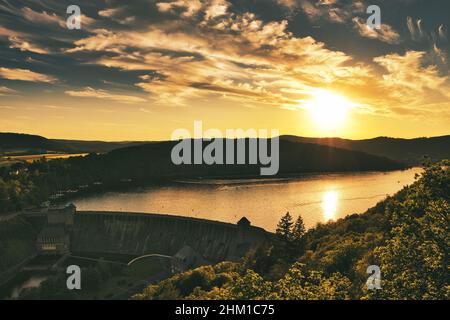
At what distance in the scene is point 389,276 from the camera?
21.2m

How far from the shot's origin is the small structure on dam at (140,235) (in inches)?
3450

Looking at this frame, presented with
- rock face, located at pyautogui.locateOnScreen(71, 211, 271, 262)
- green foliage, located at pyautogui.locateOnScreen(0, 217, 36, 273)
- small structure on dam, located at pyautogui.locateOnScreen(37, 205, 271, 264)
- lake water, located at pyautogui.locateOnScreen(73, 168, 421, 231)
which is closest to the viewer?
rock face, located at pyautogui.locateOnScreen(71, 211, 271, 262)

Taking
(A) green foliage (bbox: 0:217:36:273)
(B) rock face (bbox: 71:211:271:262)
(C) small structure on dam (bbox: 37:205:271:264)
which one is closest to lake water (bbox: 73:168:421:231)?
(B) rock face (bbox: 71:211:271:262)

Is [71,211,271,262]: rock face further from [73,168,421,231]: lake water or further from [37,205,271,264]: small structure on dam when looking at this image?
[73,168,421,231]: lake water

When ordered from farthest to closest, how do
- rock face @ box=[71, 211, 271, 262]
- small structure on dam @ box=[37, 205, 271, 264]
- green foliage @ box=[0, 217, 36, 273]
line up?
green foliage @ box=[0, 217, 36, 273] → small structure on dam @ box=[37, 205, 271, 264] → rock face @ box=[71, 211, 271, 262]

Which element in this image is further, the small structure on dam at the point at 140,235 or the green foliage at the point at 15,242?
the green foliage at the point at 15,242

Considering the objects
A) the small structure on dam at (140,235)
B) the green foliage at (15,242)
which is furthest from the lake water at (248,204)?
the green foliage at (15,242)

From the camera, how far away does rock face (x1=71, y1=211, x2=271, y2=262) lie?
84650 mm

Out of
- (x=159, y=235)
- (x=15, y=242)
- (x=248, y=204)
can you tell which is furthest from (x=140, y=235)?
(x=248, y=204)

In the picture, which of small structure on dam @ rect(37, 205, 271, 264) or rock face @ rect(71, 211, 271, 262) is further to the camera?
small structure on dam @ rect(37, 205, 271, 264)

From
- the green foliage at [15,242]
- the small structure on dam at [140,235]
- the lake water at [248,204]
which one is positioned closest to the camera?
the small structure on dam at [140,235]

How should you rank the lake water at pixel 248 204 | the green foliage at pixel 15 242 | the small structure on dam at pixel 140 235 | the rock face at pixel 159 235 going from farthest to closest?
the lake water at pixel 248 204 → the green foliage at pixel 15 242 → the small structure on dam at pixel 140 235 → the rock face at pixel 159 235

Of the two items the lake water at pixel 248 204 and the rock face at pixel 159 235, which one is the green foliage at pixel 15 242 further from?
the lake water at pixel 248 204
